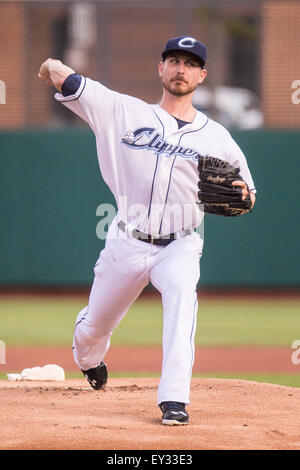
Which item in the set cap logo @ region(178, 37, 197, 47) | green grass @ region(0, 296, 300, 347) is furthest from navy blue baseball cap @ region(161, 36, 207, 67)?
green grass @ region(0, 296, 300, 347)

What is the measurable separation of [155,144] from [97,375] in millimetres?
1587

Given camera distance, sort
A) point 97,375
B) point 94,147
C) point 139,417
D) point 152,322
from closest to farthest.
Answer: point 139,417 < point 97,375 < point 152,322 < point 94,147

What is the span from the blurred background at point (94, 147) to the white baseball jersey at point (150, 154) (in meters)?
3.89

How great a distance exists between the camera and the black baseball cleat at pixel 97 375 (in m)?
5.65

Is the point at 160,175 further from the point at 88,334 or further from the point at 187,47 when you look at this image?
the point at 88,334

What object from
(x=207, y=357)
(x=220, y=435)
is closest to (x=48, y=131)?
(x=207, y=357)

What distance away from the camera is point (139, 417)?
15.7 feet

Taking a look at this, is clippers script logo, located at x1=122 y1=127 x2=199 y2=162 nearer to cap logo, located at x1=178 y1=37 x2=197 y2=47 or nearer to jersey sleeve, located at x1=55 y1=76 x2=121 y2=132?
jersey sleeve, located at x1=55 y1=76 x2=121 y2=132

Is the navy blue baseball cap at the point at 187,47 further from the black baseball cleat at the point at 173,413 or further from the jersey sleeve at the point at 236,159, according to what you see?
the black baseball cleat at the point at 173,413

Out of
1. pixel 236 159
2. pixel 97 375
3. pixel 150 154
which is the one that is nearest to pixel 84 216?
pixel 97 375

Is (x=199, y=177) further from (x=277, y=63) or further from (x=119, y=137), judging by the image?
(x=277, y=63)

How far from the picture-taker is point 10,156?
13.8 metres

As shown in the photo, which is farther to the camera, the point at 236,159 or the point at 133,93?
the point at 133,93

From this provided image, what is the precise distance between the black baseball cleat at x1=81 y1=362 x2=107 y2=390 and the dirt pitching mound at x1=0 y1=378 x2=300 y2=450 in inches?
1.8
